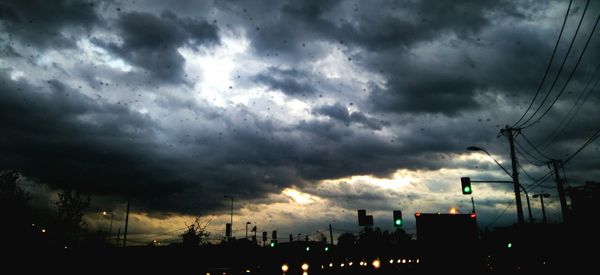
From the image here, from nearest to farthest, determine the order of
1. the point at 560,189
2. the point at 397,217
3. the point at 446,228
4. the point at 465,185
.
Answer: the point at 446,228 → the point at 465,185 → the point at 397,217 → the point at 560,189

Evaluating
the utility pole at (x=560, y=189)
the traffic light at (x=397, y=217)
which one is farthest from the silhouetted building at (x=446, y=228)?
the utility pole at (x=560, y=189)

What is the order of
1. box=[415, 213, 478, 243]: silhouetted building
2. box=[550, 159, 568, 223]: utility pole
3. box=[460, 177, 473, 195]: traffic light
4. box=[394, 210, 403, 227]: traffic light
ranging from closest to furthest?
1. box=[415, 213, 478, 243]: silhouetted building
2. box=[460, 177, 473, 195]: traffic light
3. box=[394, 210, 403, 227]: traffic light
4. box=[550, 159, 568, 223]: utility pole

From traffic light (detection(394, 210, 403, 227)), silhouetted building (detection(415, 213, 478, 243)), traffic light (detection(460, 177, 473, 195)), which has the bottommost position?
silhouetted building (detection(415, 213, 478, 243))

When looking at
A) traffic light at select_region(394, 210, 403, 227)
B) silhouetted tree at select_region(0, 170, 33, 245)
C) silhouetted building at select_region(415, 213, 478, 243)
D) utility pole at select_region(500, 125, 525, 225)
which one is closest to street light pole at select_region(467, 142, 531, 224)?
utility pole at select_region(500, 125, 525, 225)

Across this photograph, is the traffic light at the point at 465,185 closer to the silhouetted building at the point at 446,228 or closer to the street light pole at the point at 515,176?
the street light pole at the point at 515,176

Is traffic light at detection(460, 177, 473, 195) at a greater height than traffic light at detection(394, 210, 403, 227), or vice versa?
traffic light at detection(460, 177, 473, 195)

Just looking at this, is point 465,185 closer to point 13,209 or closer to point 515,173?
point 515,173

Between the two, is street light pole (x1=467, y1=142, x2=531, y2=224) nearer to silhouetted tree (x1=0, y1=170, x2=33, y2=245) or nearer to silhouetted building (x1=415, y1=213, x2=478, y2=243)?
silhouetted building (x1=415, y1=213, x2=478, y2=243)

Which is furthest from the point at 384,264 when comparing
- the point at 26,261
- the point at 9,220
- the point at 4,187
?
the point at 4,187

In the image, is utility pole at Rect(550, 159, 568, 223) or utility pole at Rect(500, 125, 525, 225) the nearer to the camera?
utility pole at Rect(500, 125, 525, 225)

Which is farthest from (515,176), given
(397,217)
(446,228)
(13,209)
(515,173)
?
(13,209)

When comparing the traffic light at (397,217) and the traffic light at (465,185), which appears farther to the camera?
the traffic light at (397,217)

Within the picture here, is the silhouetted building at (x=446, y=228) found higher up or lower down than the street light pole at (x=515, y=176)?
lower down

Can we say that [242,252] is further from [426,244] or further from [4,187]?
[426,244]
